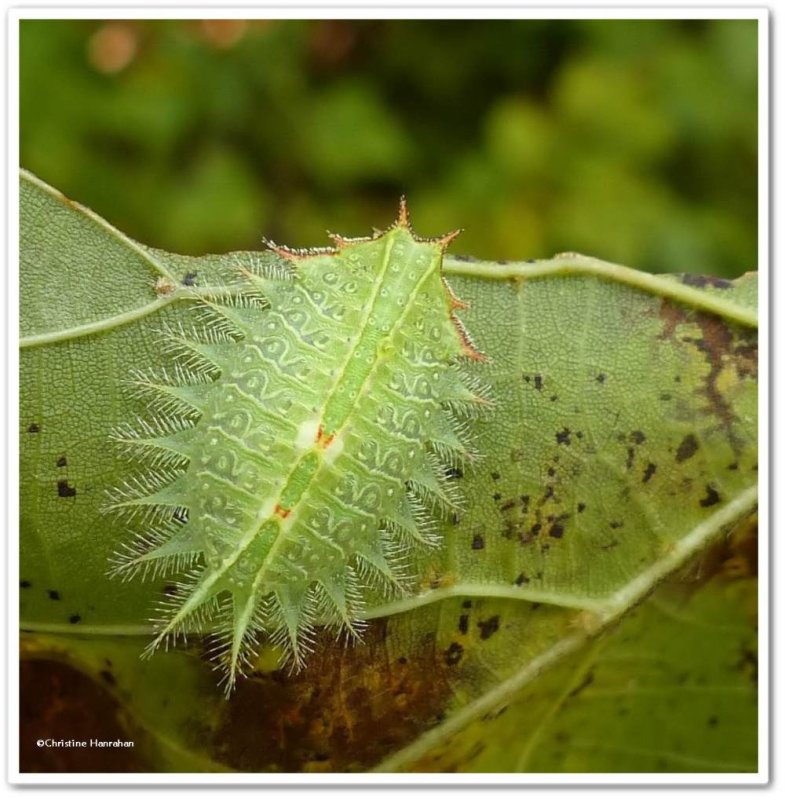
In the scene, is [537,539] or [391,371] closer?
[391,371]

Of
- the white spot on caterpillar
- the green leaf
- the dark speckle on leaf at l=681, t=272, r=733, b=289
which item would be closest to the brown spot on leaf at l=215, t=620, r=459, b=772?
the green leaf

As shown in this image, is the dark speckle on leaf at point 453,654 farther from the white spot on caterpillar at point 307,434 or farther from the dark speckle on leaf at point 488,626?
the white spot on caterpillar at point 307,434

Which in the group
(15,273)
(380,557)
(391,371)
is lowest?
(380,557)

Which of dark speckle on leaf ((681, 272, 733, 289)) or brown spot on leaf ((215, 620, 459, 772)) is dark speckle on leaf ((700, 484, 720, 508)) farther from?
brown spot on leaf ((215, 620, 459, 772))

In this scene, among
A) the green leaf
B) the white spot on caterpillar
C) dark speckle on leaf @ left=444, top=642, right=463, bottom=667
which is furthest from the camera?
dark speckle on leaf @ left=444, top=642, right=463, bottom=667

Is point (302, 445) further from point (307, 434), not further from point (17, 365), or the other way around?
point (17, 365)

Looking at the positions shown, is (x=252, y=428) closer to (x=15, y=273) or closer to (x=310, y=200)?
(x=15, y=273)
